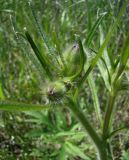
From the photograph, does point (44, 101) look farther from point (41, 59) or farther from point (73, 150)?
point (41, 59)

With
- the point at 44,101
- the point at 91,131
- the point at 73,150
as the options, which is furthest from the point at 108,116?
the point at 44,101

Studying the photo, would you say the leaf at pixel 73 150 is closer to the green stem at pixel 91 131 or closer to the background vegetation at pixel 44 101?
the background vegetation at pixel 44 101

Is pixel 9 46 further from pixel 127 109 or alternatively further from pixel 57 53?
pixel 57 53

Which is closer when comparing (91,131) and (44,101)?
(91,131)

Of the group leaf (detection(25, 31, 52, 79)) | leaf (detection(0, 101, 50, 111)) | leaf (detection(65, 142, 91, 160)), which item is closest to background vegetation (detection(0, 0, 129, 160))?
leaf (detection(65, 142, 91, 160))

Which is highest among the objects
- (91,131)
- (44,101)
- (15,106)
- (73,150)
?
(15,106)

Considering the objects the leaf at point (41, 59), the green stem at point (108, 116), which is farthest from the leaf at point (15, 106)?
the green stem at point (108, 116)

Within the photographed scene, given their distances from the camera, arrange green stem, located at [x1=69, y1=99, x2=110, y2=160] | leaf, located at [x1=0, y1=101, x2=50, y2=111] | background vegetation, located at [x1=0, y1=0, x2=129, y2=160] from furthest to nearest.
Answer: background vegetation, located at [x1=0, y1=0, x2=129, y2=160] < green stem, located at [x1=69, y1=99, x2=110, y2=160] < leaf, located at [x1=0, y1=101, x2=50, y2=111]

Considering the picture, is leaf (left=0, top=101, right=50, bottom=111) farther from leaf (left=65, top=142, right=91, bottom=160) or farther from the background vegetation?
leaf (left=65, top=142, right=91, bottom=160)

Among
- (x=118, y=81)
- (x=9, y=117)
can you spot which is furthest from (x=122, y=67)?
(x=9, y=117)
